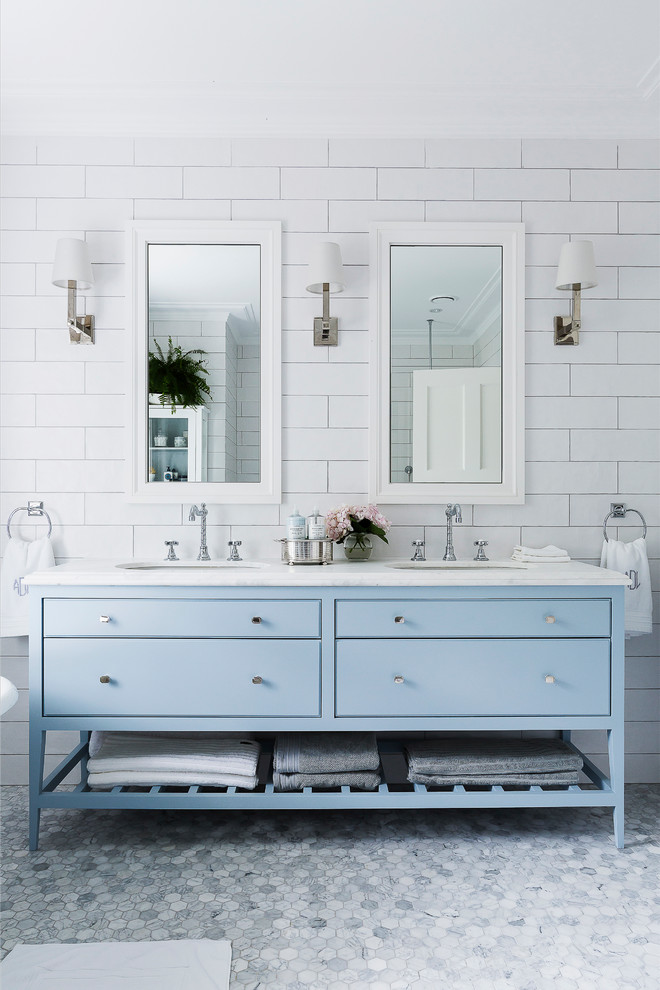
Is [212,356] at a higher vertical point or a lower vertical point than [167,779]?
higher

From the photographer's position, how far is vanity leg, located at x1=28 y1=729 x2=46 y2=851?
7.29 ft

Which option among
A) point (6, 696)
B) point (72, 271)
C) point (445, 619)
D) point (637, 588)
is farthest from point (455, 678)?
point (72, 271)

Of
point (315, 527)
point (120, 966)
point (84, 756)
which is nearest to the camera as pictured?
point (120, 966)

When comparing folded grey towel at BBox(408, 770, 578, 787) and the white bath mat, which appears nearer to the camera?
the white bath mat

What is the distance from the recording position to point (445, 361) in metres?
2.71

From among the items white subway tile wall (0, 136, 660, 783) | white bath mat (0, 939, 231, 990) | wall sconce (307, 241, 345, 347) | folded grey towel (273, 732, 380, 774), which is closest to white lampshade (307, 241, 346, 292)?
wall sconce (307, 241, 345, 347)

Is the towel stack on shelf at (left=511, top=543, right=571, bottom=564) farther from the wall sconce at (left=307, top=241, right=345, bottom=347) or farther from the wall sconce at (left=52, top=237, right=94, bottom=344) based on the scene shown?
the wall sconce at (left=52, top=237, right=94, bottom=344)

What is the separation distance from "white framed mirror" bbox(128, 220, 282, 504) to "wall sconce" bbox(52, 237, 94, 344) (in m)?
0.21

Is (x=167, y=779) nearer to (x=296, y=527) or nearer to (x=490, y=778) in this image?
(x=296, y=527)

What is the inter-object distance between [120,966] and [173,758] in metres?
0.66

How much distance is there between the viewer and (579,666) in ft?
7.32

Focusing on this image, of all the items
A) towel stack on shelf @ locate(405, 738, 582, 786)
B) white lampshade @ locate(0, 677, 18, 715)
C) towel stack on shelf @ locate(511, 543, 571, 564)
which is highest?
towel stack on shelf @ locate(511, 543, 571, 564)

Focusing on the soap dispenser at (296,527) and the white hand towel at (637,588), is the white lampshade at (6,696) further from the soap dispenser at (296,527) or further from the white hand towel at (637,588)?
the white hand towel at (637,588)

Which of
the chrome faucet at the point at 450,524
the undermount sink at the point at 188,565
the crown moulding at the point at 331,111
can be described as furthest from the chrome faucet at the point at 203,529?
the crown moulding at the point at 331,111
